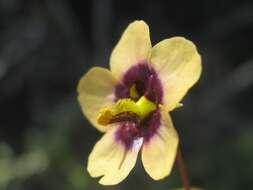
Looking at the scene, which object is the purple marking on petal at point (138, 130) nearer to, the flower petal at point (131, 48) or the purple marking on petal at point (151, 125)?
the purple marking on petal at point (151, 125)

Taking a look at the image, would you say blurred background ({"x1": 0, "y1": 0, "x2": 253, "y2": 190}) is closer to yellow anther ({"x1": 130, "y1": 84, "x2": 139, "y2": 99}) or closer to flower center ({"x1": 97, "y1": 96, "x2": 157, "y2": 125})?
yellow anther ({"x1": 130, "y1": 84, "x2": 139, "y2": 99})

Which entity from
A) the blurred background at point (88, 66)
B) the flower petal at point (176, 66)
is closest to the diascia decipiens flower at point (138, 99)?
the flower petal at point (176, 66)

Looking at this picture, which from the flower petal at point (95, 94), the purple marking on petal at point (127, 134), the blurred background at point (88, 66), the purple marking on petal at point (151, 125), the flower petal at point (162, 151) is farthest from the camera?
the blurred background at point (88, 66)

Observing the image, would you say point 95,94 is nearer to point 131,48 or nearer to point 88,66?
point 131,48

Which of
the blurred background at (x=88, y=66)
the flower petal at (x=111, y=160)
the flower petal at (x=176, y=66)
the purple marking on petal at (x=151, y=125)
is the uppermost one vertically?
the flower petal at (x=176, y=66)

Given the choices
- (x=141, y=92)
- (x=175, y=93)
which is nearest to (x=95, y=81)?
(x=141, y=92)

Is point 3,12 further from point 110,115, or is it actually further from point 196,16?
point 110,115
